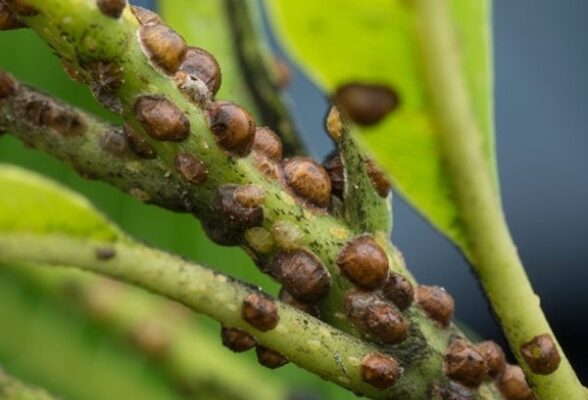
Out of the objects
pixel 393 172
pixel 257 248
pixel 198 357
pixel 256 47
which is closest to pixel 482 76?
pixel 393 172

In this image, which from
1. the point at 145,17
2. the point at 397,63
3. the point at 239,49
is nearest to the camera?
the point at 397,63

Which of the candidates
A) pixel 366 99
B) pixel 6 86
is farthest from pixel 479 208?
pixel 6 86

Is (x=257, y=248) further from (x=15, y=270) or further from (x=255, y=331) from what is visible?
(x=15, y=270)

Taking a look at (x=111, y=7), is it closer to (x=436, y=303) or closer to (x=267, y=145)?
(x=267, y=145)

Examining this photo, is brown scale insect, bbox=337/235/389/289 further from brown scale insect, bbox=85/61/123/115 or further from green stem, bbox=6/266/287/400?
green stem, bbox=6/266/287/400

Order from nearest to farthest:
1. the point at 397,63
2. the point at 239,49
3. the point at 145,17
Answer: the point at 397,63, the point at 145,17, the point at 239,49

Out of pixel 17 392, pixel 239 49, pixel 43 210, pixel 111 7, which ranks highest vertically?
pixel 239 49
